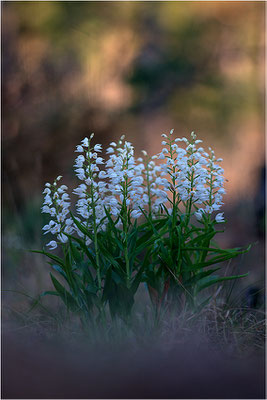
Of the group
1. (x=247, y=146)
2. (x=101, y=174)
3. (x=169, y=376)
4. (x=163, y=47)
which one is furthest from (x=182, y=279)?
(x=163, y=47)

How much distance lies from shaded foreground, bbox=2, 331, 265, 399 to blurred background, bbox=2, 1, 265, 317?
17.0 feet

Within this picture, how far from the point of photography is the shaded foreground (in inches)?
53.6

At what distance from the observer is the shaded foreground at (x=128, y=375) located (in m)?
1.36

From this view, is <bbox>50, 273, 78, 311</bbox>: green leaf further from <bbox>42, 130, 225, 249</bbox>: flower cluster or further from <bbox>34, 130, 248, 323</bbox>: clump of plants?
<bbox>42, 130, 225, 249</bbox>: flower cluster

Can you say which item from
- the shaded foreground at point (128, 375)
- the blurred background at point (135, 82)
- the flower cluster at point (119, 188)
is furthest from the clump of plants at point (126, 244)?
the blurred background at point (135, 82)

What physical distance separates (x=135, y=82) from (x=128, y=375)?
7.61 metres

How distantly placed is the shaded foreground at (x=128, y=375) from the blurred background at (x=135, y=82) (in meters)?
5.17

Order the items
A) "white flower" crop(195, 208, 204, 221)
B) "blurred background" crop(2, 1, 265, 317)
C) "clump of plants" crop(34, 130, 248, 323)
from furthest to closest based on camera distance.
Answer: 1. "blurred background" crop(2, 1, 265, 317)
2. "white flower" crop(195, 208, 204, 221)
3. "clump of plants" crop(34, 130, 248, 323)

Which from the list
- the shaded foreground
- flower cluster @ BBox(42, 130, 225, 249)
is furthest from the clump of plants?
the shaded foreground

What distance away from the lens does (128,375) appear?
1424mm

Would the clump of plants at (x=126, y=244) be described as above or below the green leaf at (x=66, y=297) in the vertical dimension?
above

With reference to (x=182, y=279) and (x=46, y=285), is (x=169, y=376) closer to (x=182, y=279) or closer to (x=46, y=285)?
(x=182, y=279)

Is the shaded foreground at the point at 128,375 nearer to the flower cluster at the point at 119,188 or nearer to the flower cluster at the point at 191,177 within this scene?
the flower cluster at the point at 119,188

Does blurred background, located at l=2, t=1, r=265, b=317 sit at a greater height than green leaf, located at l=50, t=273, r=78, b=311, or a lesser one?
greater
